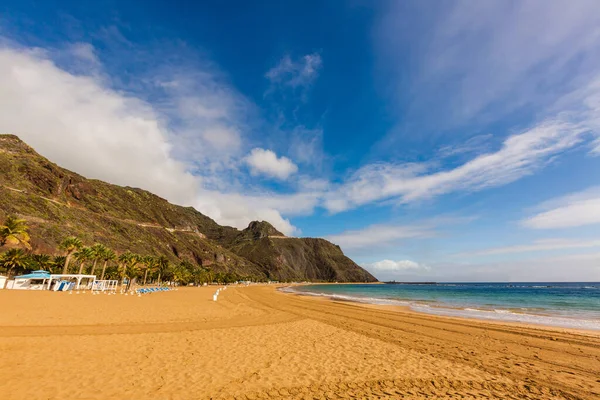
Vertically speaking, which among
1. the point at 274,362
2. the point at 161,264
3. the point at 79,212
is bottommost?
the point at 274,362

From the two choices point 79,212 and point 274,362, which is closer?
point 274,362

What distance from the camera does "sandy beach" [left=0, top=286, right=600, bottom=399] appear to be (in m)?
7.71

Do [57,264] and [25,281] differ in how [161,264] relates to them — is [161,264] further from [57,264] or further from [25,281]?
[25,281]

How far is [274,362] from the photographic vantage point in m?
10.3

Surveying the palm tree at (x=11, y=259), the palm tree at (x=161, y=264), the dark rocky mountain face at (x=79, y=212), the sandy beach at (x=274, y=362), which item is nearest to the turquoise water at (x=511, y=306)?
the sandy beach at (x=274, y=362)

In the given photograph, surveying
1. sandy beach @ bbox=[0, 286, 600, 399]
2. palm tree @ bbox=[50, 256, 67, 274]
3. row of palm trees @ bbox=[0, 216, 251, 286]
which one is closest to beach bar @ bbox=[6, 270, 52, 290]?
row of palm trees @ bbox=[0, 216, 251, 286]

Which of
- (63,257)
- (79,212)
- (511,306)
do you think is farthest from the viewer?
(79,212)

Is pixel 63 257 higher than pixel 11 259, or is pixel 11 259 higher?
pixel 63 257

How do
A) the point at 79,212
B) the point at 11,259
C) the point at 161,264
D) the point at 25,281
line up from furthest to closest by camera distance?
the point at 79,212 < the point at 161,264 < the point at 11,259 < the point at 25,281

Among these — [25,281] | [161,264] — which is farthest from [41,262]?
[161,264]

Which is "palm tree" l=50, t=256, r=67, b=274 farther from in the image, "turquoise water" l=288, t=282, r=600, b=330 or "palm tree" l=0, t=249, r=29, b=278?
"turquoise water" l=288, t=282, r=600, b=330

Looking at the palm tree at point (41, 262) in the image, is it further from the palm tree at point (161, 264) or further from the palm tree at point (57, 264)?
the palm tree at point (161, 264)

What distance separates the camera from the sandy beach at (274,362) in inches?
304

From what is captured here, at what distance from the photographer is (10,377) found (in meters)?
7.75
